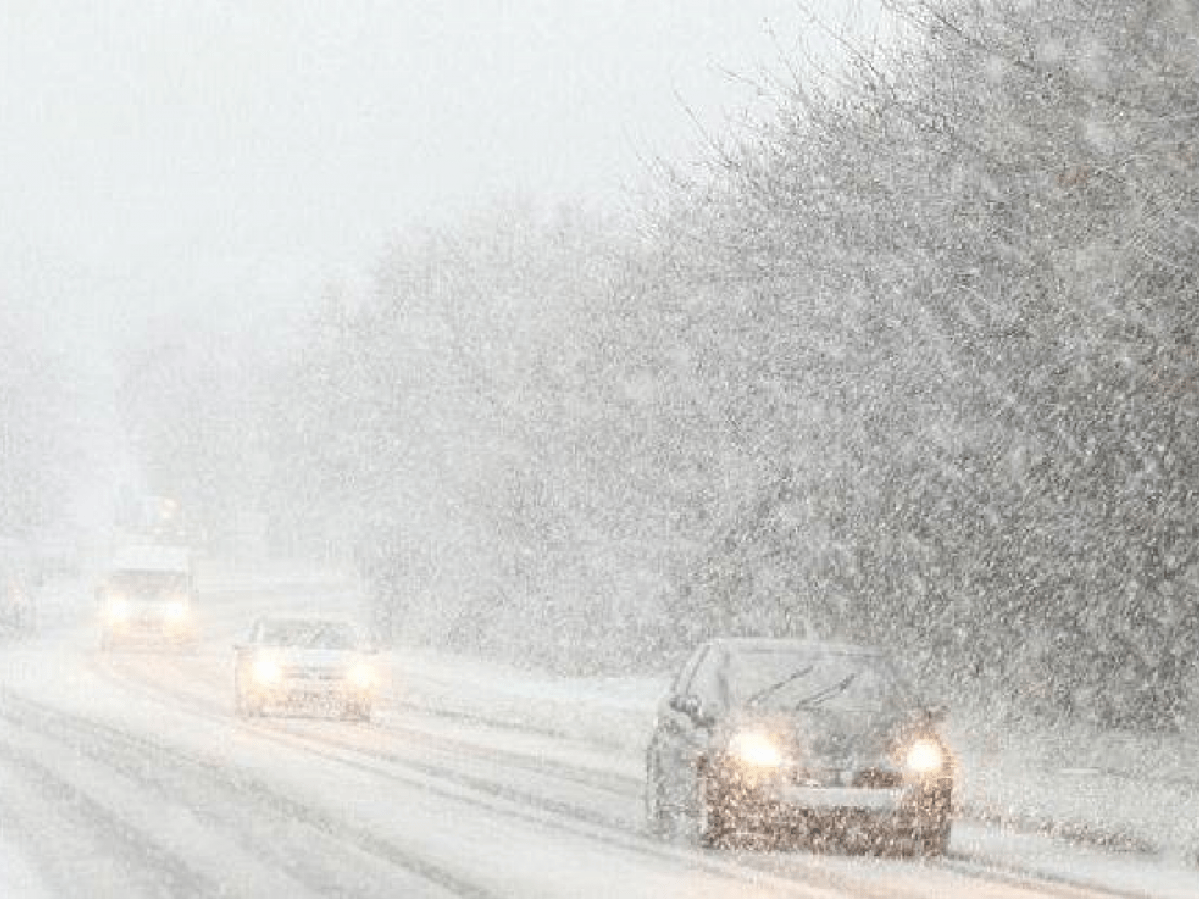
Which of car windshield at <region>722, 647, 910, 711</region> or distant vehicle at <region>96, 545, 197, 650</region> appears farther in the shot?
distant vehicle at <region>96, 545, 197, 650</region>

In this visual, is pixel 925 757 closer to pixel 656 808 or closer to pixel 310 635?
pixel 656 808

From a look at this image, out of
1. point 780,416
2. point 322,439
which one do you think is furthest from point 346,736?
point 322,439

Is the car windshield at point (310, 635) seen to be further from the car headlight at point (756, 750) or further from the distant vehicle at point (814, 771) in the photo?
the car headlight at point (756, 750)

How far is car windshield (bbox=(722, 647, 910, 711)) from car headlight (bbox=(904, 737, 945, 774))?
1.90 ft

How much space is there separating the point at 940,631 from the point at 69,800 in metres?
12.4

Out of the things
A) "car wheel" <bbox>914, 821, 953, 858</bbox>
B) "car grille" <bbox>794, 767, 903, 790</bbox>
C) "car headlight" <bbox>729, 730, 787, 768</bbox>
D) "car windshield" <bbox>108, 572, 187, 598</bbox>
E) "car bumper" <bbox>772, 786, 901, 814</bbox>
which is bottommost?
"car wheel" <bbox>914, 821, 953, 858</bbox>

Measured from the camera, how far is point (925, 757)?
57.0 ft

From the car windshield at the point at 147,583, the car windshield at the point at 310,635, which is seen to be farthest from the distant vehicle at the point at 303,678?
the car windshield at the point at 147,583

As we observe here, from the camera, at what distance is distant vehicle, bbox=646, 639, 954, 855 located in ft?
56.3

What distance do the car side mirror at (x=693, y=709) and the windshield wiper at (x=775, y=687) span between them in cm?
31

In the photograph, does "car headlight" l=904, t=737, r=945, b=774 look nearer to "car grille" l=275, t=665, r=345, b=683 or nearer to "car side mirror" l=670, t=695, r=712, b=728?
"car side mirror" l=670, t=695, r=712, b=728

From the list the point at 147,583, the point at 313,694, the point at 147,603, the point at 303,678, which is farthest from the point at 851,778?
the point at 147,583

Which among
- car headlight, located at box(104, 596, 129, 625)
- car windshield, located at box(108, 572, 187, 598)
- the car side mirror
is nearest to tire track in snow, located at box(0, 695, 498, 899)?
the car side mirror

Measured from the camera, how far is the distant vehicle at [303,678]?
3488cm
